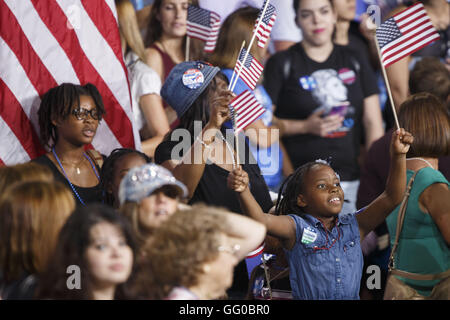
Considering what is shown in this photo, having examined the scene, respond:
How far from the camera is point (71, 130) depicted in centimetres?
545

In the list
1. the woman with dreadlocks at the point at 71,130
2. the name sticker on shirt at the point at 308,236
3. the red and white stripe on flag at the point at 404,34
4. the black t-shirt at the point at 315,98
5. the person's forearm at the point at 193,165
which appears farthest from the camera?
the black t-shirt at the point at 315,98

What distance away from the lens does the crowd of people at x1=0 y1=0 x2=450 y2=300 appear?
365 cm

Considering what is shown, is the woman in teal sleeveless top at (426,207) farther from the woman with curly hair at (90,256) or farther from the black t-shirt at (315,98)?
the woman with curly hair at (90,256)

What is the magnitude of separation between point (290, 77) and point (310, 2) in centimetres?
77

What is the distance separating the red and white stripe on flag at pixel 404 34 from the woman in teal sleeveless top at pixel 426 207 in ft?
1.29

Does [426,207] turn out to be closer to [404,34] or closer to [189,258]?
[404,34]

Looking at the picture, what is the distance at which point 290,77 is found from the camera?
724 cm

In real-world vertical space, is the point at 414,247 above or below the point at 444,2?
below

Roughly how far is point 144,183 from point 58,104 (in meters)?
1.74

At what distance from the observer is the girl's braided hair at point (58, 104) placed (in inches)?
216

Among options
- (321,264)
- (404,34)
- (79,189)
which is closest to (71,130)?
(79,189)

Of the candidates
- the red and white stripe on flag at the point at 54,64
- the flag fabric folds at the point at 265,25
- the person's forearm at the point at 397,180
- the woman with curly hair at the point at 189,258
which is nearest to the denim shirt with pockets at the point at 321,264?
the person's forearm at the point at 397,180
